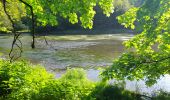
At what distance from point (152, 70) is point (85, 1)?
625 cm

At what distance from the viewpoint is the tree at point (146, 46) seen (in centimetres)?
1438

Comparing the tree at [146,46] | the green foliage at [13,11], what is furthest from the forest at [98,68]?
the green foliage at [13,11]

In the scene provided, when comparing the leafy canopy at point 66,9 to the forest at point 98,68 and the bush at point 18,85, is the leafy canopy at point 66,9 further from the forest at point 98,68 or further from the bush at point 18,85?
the bush at point 18,85

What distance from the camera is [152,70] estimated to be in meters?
15.6

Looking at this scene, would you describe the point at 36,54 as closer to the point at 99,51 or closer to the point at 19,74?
the point at 99,51

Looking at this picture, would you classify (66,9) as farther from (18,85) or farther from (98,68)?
(98,68)

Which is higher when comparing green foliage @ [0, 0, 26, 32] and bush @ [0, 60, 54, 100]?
green foliage @ [0, 0, 26, 32]

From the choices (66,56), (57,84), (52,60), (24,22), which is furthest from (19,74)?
(24,22)

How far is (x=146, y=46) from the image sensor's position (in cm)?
1608

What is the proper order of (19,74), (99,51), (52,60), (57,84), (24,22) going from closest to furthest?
(57,84), (19,74), (52,60), (99,51), (24,22)

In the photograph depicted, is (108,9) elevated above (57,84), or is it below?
above

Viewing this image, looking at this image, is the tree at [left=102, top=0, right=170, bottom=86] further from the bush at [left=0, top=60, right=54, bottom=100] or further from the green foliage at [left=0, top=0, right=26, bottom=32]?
the green foliage at [left=0, top=0, right=26, bottom=32]

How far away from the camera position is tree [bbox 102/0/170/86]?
14375 mm

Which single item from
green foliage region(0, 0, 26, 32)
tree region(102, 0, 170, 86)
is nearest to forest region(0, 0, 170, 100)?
tree region(102, 0, 170, 86)
